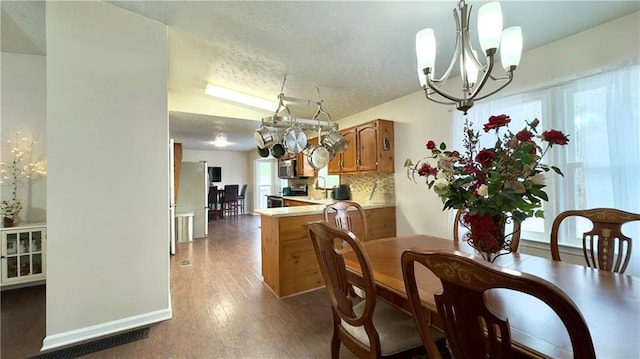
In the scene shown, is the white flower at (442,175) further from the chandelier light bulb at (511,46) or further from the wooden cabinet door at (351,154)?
the wooden cabinet door at (351,154)

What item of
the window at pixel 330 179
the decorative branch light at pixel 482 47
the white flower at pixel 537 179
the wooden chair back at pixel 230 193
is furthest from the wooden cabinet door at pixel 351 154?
the wooden chair back at pixel 230 193

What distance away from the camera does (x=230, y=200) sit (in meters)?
8.16

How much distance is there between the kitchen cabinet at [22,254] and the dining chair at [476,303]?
3.81 m

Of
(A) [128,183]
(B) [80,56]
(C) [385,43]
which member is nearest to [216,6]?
(B) [80,56]

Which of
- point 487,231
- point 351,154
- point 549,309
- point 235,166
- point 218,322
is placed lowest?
point 218,322

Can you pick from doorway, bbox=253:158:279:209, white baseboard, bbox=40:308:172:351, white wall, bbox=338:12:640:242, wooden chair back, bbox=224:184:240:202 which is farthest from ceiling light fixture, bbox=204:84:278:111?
doorway, bbox=253:158:279:209

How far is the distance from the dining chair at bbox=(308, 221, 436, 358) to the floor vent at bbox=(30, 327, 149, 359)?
1671mm

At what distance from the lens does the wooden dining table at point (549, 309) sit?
29.2 inches

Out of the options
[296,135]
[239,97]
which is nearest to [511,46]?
[296,135]

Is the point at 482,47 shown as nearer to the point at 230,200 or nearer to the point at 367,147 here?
the point at 367,147

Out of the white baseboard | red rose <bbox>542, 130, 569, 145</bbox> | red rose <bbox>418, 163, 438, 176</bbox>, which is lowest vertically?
the white baseboard

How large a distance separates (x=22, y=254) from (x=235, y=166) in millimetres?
6733

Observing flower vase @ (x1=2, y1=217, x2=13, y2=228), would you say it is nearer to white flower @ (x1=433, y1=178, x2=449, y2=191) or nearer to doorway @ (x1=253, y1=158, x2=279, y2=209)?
white flower @ (x1=433, y1=178, x2=449, y2=191)

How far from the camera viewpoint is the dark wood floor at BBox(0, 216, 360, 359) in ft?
5.99
